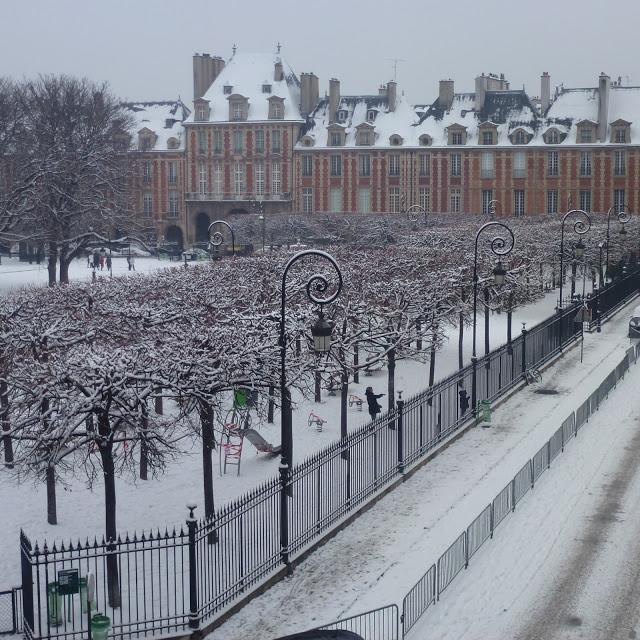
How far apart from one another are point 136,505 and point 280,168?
62.8m

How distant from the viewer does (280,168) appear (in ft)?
266

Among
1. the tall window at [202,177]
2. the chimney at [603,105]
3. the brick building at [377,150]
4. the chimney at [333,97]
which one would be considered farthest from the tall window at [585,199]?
the tall window at [202,177]

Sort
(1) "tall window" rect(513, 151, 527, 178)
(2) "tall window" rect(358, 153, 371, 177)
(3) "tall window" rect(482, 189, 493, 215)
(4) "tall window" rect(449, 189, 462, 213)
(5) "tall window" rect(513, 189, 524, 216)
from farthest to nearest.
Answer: (2) "tall window" rect(358, 153, 371, 177), (4) "tall window" rect(449, 189, 462, 213), (3) "tall window" rect(482, 189, 493, 215), (5) "tall window" rect(513, 189, 524, 216), (1) "tall window" rect(513, 151, 527, 178)

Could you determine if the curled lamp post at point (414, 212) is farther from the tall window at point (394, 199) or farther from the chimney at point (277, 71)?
the chimney at point (277, 71)

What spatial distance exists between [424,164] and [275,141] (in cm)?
1099

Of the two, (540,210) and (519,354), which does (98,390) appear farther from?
(540,210)

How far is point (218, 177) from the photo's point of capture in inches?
3231

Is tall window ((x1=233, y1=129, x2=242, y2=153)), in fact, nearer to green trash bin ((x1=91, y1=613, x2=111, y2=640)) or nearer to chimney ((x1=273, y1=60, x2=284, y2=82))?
chimney ((x1=273, y1=60, x2=284, y2=82))

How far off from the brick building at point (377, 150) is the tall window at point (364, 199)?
9 centimetres

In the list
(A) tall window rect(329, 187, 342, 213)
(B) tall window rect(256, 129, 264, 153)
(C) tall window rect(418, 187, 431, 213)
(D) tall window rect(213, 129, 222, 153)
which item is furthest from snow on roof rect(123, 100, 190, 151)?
(C) tall window rect(418, 187, 431, 213)

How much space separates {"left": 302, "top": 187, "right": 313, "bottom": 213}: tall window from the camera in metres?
80.8

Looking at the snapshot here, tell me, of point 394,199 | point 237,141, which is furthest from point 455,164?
point 237,141

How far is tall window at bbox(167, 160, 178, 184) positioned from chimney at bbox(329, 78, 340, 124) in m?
12.3

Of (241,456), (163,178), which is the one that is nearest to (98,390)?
(241,456)
